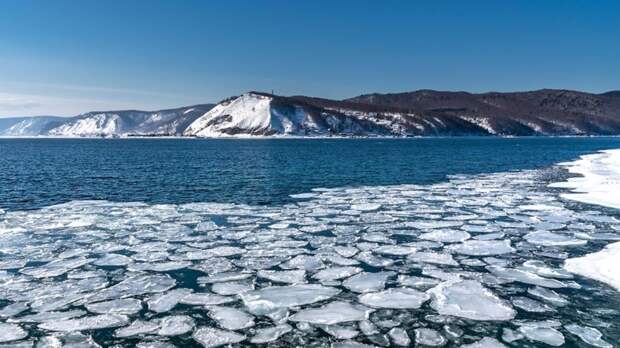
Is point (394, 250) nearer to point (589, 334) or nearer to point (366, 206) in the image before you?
point (589, 334)

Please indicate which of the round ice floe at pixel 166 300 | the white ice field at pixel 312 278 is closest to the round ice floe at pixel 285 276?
the white ice field at pixel 312 278

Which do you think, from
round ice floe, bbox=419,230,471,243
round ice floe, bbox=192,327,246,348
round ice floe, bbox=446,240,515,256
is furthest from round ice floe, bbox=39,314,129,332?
round ice floe, bbox=419,230,471,243

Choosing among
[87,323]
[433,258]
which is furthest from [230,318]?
[433,258]

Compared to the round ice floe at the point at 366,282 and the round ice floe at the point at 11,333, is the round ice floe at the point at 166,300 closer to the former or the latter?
the round ice floe at the point at 11,333

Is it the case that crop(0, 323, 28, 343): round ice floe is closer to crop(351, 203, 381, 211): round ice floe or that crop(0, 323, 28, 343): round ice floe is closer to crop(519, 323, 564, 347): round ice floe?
crop(519, 323, 564, 347): round ice floe

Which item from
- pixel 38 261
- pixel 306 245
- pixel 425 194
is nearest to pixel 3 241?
pixel 38 261

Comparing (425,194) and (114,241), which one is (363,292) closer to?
(114,241)
